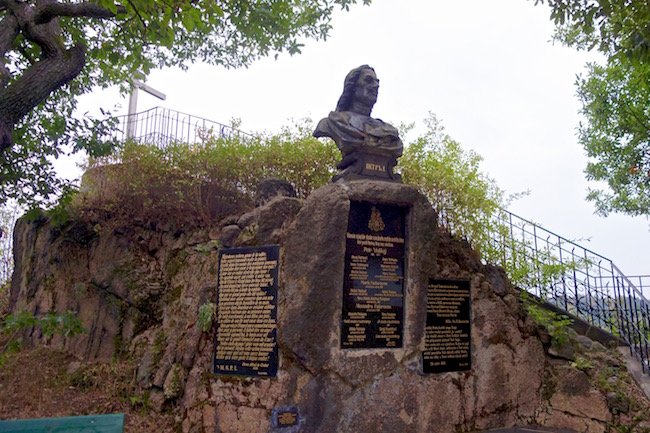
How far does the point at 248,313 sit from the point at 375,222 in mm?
1747

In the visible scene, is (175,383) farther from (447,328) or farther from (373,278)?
(447,328)

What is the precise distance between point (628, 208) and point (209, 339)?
39.0 feet

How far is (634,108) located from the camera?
10406mm

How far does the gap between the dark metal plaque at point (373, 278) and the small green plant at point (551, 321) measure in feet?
7.70

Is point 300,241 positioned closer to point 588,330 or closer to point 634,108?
point 588,330

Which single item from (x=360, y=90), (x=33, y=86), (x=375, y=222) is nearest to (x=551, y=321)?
(x=375, y=222)

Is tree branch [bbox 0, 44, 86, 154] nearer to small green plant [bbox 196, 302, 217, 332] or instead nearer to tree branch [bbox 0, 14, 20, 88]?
tree branch [bbox 0, 14, 20, 88]

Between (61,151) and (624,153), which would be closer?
(61,151)

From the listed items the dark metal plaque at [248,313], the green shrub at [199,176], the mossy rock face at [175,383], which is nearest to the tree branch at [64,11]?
the green shrub at [199,176]

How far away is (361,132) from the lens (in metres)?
6.08

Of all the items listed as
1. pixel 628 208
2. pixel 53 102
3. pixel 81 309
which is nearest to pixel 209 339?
pixel 81 309

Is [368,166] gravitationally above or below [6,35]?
below

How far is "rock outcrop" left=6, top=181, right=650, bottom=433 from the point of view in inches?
207

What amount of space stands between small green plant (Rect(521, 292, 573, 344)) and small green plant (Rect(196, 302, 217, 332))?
4.27m
